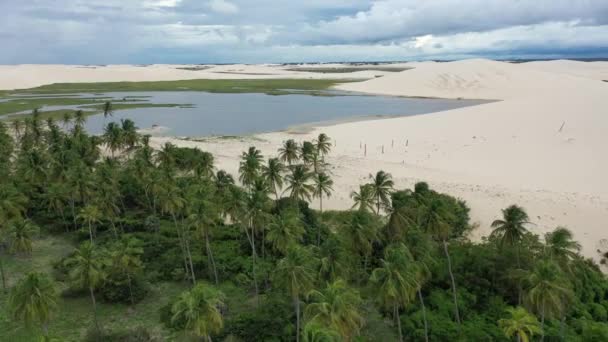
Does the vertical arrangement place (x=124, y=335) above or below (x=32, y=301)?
below

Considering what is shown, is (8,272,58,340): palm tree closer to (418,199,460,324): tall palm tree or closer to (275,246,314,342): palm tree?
(275,246,314,342): palm tree

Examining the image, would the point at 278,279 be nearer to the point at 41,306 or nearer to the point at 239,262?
the point at 41,306

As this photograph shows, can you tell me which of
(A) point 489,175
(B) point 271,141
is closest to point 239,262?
(A) point 489,175

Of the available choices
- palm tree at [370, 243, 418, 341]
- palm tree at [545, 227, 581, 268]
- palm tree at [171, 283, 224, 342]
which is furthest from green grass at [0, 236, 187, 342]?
palm tree at [545, 227, 581, 268]

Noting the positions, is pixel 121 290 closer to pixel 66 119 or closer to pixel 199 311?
pixel 199 311

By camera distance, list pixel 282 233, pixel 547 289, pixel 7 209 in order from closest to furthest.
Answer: pixel 547 289 < pixel 282 233 < pixel 7 209

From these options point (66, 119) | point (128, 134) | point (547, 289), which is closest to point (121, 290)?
point (547, 289)

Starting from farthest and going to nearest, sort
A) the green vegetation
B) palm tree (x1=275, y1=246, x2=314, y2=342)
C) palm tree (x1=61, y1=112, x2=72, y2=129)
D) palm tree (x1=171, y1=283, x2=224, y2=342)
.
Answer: palm tree (x1=61, y1=112, x2=72, y2=129)
palm tree (x1=275, y1=246, x2=314, y2=342)
the green vegetation
palm tree (x1=171, y1=283, x2=224, y2=342)
